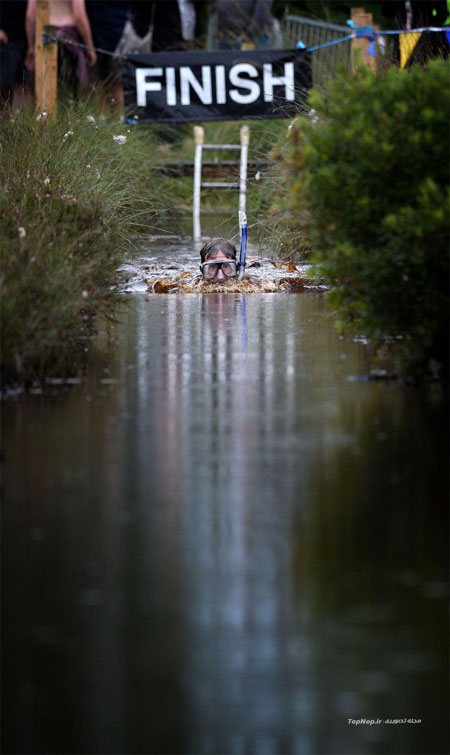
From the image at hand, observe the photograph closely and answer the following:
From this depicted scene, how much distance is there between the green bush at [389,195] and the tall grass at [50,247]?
58.6 inches

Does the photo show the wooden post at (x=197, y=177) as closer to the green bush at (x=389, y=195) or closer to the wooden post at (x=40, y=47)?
the wooden post at (x=40, y=47)

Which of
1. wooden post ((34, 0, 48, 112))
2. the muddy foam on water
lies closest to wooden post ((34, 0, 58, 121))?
wooden post ((34, 0, 48, 112))

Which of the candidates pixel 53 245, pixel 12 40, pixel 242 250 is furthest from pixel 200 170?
pixel 53 245

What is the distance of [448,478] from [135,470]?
1296 mm

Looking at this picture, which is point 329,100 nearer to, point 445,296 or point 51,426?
point 445,296

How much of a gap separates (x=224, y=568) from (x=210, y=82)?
14.7 meters

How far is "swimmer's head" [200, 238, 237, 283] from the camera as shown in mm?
11836

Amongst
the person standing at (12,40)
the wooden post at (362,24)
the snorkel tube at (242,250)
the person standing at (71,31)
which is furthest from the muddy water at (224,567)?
the person standing at (12,40)

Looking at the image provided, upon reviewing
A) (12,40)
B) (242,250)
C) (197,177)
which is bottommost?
(242,250)

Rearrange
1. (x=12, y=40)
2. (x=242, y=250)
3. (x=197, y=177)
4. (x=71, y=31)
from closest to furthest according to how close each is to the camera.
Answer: (x=242, y=250)
(x=197, y=177)
(x=71, y=31)
(x=12, y=40)

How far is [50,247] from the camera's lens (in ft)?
25.5

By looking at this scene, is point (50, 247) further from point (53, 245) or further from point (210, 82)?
point (210, 82)

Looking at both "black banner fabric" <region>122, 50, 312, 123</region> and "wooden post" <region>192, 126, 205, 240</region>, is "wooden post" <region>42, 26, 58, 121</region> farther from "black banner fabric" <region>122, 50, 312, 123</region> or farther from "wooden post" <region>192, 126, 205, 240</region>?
"wooden post" <region>192, 126, 205, 240</region>

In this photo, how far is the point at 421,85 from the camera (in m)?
6.87
